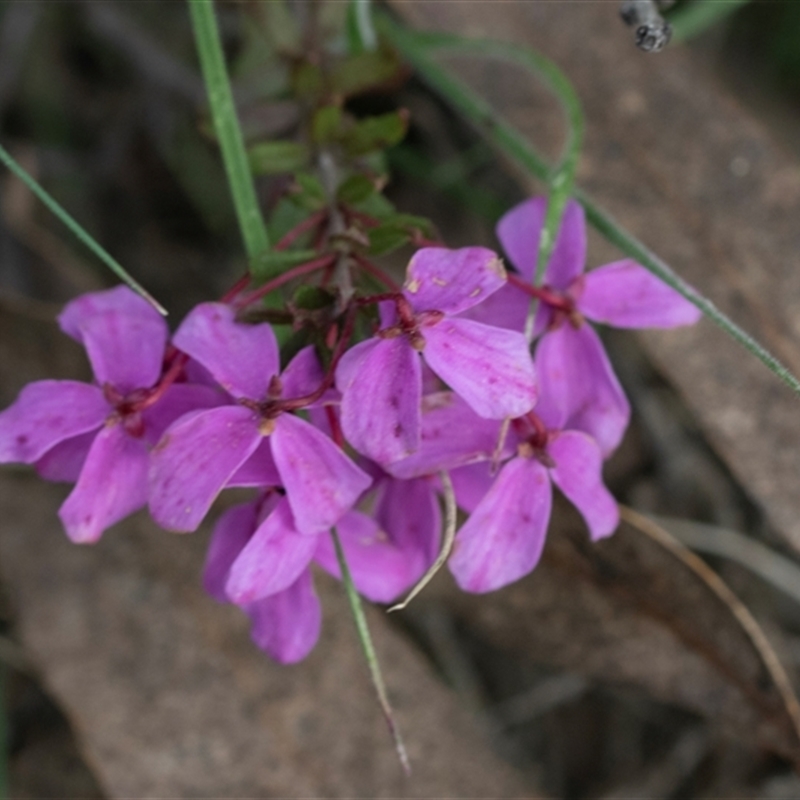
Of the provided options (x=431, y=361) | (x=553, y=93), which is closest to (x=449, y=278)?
(x=431, y=361)

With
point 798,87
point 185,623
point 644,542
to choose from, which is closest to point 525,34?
point 798,87

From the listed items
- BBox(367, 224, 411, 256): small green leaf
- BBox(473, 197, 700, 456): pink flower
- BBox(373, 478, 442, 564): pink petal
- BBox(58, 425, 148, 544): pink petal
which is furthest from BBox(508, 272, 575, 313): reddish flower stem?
BBox(58, 425, 148, 544): pink petal

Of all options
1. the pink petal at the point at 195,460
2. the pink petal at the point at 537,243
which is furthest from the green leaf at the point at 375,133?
the pink petal at the point at 195,460

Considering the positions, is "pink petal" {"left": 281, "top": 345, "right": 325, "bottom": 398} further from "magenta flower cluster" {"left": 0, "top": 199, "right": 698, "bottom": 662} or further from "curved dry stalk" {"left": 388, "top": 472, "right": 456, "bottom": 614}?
"curved dry stalk" {"left": 388, "top": 472, "right": 456, "bottom": 614}

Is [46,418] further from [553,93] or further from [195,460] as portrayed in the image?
[553,93]

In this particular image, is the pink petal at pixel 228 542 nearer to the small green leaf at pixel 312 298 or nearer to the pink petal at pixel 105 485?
the pink petal at pixel 105 485

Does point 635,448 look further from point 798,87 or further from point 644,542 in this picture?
point 798,87
